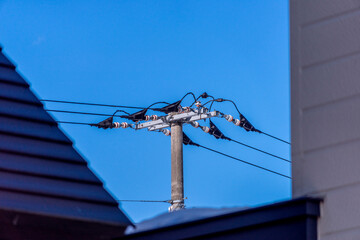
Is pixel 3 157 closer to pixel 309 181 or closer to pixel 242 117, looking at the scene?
pixel 309 181

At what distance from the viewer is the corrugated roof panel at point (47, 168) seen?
367 cm

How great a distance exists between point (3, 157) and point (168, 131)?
17.4 meters

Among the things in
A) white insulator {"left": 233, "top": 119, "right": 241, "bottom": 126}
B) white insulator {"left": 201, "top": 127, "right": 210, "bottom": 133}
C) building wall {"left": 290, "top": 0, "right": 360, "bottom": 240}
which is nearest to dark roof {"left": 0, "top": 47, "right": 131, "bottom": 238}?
building wall {"left": 290, "top": 0, "right": 360, "bottom": 240}

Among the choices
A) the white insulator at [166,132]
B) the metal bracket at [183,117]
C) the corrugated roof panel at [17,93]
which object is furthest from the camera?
the white insulator at [166,132]

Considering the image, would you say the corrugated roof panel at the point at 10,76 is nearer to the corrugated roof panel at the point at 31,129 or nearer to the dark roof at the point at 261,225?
the corrugated roof panel at the point at 31,129

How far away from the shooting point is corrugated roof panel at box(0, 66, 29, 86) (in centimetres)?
408

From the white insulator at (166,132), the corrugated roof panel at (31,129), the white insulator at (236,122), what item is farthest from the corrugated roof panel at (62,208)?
the white insulator at (236,122)

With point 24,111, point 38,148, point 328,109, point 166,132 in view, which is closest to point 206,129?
point 166,132

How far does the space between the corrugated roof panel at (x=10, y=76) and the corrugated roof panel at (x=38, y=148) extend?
1.35 ft

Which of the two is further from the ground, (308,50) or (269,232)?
(308,50)

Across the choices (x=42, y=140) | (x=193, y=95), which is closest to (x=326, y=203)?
(x=42, y=140)

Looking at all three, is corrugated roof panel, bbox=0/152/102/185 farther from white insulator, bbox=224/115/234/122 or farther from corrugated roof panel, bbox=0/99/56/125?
white insulator, bbox=224/115/234/122

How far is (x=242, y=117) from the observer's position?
22969 mm

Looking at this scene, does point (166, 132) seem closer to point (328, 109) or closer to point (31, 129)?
point (328, 109)
